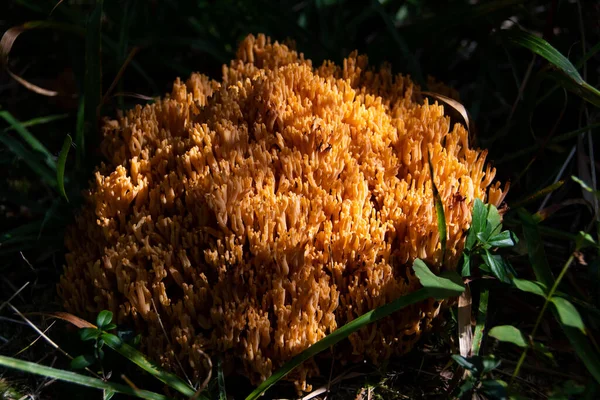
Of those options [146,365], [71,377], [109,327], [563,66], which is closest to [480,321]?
[563,66]

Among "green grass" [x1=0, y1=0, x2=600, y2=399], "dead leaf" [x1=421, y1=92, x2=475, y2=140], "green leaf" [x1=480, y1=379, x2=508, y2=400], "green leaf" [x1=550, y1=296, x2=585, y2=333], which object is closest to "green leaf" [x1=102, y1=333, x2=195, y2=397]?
"green grass" [x1=0, y1=0, x2=600, y2=399]

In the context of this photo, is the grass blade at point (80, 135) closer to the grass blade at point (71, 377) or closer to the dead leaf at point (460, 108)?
the grass blade at point (71, 377)

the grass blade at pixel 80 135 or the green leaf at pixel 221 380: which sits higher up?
the grass blade at pixel 80 135

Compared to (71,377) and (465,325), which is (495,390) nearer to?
(465,325)

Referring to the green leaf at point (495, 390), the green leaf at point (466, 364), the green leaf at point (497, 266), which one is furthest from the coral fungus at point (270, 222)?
the green leaf at point (495, 390)

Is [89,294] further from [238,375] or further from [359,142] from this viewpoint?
[359,142]

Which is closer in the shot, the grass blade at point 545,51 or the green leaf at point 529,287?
the green leaf at point 529,287
